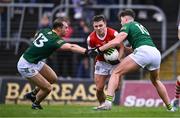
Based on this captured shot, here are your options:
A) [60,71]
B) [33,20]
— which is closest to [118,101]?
[60,71]

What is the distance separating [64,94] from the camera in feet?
88.1

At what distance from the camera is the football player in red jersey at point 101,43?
63.3 ft

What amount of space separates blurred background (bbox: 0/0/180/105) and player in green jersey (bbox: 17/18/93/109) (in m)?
6.83

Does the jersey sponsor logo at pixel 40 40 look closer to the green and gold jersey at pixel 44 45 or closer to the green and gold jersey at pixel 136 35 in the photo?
the green and gold jersey at pixel 44 45

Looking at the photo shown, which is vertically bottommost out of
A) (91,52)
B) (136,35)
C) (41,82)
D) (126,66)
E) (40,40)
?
(41,82)

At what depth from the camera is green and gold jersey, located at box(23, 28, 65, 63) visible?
62.4ft

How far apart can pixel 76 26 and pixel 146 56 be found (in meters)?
10.6

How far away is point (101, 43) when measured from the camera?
19.7m

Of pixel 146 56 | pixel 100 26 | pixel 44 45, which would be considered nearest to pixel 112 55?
pixel 100 26

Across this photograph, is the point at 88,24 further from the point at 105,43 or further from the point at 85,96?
the point at 105,43

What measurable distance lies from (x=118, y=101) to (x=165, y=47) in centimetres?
304

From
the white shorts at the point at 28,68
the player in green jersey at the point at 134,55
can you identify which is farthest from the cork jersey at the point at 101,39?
the white shorts at the point at 28,68

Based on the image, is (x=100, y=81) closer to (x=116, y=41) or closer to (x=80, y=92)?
(x=116, y=41)

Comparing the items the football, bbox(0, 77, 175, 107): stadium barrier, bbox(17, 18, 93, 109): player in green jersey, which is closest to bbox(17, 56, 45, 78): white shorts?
bbox(17, 18, 93, 109): player in green jersey
